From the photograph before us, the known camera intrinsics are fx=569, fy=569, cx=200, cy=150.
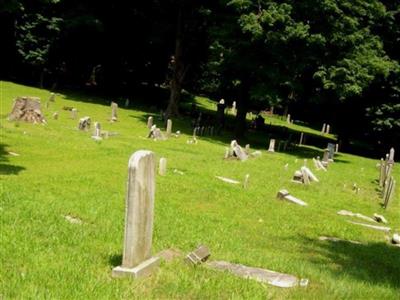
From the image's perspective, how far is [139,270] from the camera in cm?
747

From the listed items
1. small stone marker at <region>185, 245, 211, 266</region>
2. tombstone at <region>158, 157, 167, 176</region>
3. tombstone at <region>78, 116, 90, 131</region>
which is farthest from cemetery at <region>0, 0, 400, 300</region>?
tombstone at <region>158, 157, 167, 176</region>

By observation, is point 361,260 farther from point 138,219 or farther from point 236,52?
point 236,52

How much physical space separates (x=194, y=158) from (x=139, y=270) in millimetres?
18262

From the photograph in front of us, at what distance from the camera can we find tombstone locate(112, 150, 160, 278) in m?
7.53

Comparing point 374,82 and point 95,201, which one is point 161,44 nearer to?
point 374,82

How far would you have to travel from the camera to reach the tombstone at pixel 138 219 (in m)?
7.53

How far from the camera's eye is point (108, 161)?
70.6 ft

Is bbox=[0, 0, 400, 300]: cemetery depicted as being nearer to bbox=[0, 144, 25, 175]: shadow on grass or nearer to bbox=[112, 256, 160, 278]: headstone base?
bbox=[112, 256, 160, 278]: headstone base

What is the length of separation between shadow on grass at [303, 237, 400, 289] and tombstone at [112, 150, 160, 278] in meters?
3.50

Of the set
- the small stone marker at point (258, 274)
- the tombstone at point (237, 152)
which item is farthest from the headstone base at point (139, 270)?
the tombstone at point (237, 152)

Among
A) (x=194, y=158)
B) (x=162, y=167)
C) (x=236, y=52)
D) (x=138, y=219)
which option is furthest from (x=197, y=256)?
(x=236, y=52)

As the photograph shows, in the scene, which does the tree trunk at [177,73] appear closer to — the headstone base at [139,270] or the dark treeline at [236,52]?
the dark treeline at [236,52]

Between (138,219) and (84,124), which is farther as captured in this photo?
(84,124)

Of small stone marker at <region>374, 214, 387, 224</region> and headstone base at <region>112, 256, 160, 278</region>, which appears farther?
small stone marker at <region>374, 214, 387, 224</region>
